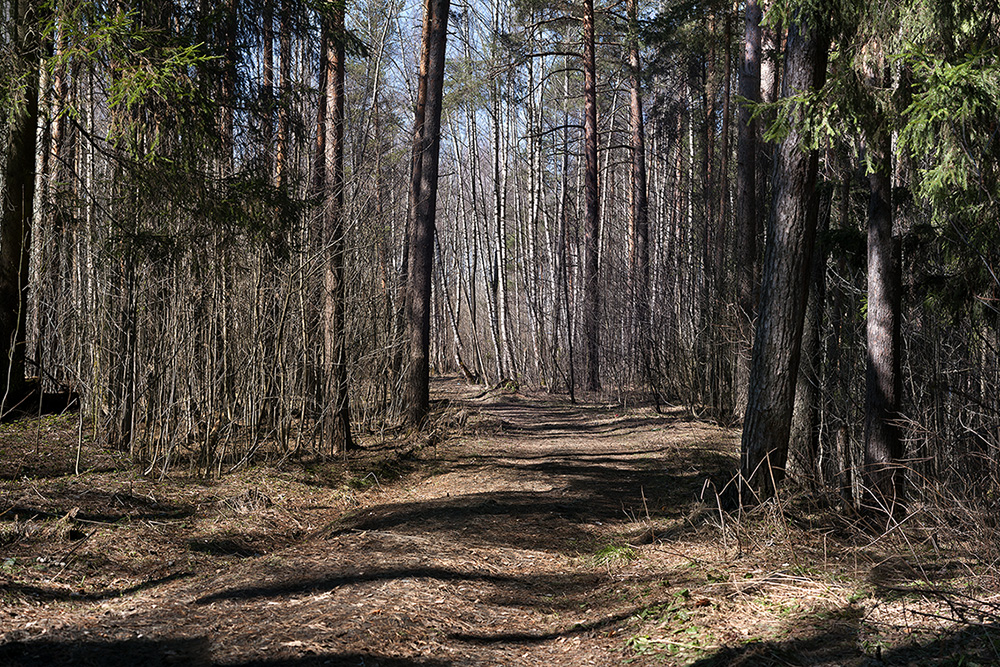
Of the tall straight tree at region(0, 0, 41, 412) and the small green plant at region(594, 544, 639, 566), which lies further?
the tall straight tree at region(0, 0, 41, 412)

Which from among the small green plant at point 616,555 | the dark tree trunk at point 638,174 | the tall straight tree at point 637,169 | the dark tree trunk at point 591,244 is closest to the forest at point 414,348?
the small green plant at point 616,555

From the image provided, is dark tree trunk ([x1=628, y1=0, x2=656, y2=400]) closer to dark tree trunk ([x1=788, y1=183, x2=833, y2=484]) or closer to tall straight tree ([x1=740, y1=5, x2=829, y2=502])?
dark tree trunk ([x1=788, y1=183, x2=833, y2=484])

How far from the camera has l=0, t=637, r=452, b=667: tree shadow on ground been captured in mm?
3318

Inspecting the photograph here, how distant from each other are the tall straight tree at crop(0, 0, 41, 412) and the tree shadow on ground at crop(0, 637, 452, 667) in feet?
14.2

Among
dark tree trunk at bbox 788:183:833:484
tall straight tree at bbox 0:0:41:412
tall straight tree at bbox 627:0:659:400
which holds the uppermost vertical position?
tall straight tree at bbox 627:0:659:400

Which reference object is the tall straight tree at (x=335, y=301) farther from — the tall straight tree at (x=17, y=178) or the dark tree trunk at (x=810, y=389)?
the dark tree trunk at (x=810, y=389)

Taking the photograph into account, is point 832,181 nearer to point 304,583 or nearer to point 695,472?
point 695,472

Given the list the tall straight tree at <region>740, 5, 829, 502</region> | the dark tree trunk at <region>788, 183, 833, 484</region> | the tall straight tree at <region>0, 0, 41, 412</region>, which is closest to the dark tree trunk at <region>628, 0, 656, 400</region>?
the dark tree trunk at <region>788, 183, 833, 484</region>

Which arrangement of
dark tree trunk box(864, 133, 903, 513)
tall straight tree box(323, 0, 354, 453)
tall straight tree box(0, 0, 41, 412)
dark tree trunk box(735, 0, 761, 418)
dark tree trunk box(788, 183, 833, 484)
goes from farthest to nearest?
dark tree trunk box(735, 0, 761, 418)
tall straight tree box(323, 0, 354, 453)
tall straight tree box(0, 0, 41, 412)
dark tree trunk box(788, 183, 833, 484)
dark tree trunk box(864, 133, 903, 513)

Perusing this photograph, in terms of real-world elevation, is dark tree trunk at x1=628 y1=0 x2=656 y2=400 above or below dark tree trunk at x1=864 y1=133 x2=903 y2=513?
above

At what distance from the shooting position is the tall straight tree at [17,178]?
6.75m

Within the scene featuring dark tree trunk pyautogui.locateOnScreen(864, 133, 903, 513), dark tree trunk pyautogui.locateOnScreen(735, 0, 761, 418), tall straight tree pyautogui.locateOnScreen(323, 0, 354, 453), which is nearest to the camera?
dark tree trunk pyautogui.locateOnScreen(864, 133, 903, 513)

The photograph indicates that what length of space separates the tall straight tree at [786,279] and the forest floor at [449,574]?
55cm

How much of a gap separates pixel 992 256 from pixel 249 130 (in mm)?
6929
